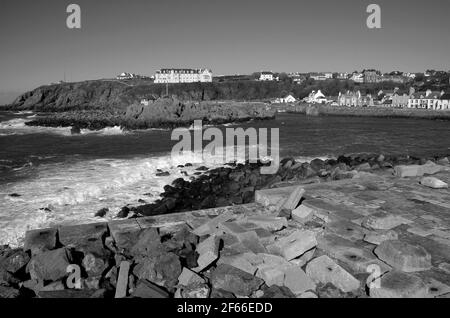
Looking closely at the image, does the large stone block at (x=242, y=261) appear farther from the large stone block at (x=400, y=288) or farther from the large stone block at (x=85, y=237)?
the large stone block at (x=85, y=237)

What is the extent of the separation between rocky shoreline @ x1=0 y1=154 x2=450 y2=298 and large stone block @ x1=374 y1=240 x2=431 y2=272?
0.01 m

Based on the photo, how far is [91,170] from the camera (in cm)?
1608

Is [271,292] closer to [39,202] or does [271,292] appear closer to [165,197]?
[165,197]

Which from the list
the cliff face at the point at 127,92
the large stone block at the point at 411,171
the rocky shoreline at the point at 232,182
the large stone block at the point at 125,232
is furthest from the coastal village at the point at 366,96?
the large stone block at the point at 125,232

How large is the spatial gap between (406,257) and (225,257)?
208 centimetres

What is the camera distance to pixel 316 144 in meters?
26.6

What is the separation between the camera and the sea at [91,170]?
9984mm

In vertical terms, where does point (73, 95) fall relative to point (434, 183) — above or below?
above

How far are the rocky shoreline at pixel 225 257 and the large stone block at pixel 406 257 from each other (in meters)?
0.01

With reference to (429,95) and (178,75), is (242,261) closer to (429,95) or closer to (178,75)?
(429,95)

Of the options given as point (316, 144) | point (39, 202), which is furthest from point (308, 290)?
point (316, 144)

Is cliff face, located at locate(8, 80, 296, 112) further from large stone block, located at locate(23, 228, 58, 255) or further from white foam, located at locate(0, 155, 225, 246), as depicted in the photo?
large stone block, located at locate(23, 228, 58, 255)

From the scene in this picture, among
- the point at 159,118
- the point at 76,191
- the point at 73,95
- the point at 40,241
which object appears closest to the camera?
the point at 40,241

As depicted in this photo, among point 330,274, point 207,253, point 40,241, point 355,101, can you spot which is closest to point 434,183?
point 330,274
